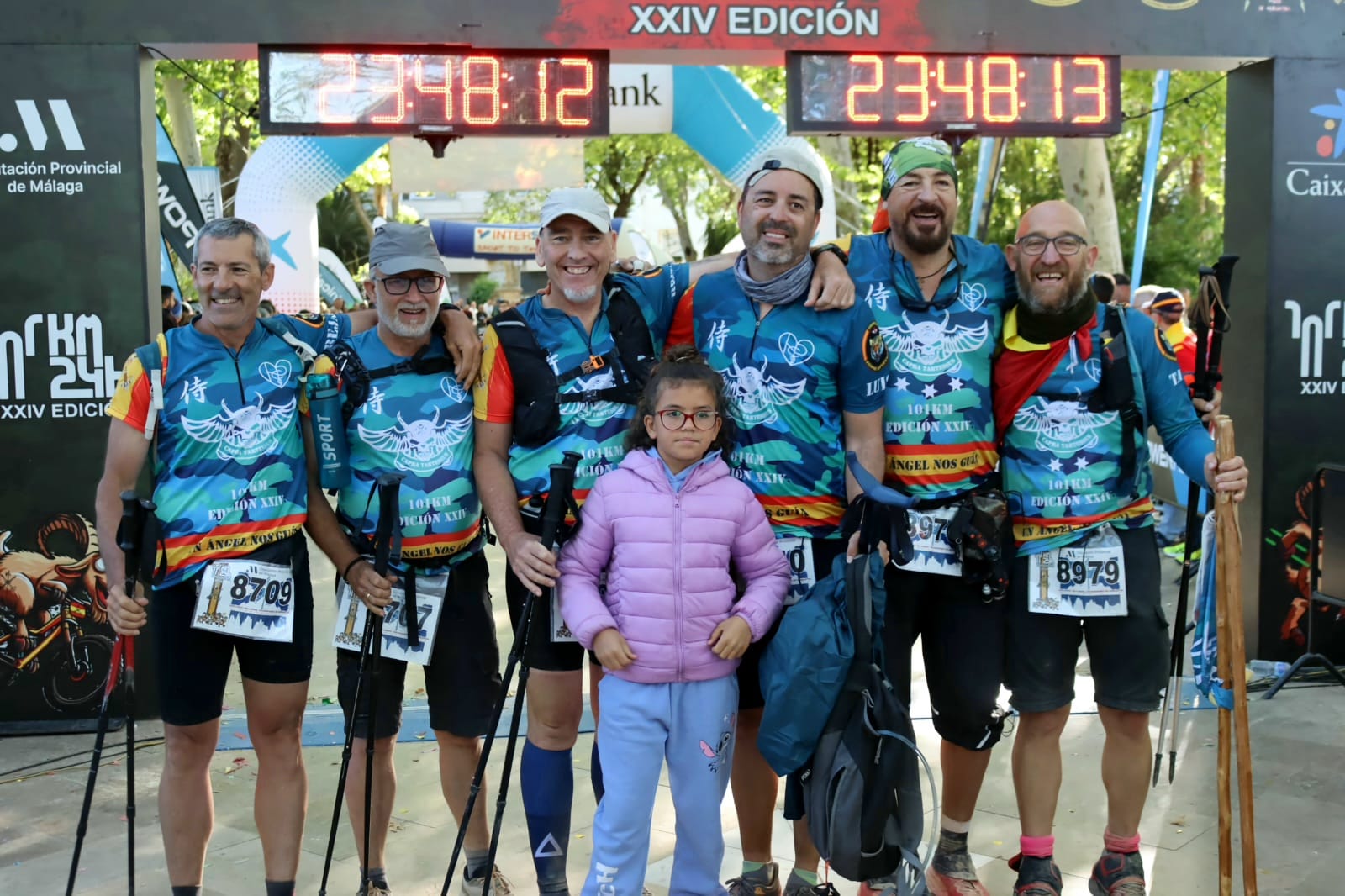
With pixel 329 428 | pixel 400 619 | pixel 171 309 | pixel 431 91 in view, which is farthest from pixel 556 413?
pixel 171 309

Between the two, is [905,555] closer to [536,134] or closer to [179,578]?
[179,578]

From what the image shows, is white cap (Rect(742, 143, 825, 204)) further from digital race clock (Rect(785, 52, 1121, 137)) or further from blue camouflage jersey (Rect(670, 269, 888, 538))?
digital race clock (Rect(785, 52, 1121, 137))

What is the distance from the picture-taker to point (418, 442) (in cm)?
369

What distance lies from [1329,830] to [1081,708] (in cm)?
150

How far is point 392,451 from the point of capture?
3682mm

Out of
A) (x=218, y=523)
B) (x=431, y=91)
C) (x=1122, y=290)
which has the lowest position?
(x=218, y=523)

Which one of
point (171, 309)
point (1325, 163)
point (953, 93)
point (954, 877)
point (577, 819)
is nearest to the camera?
point (954, 877)

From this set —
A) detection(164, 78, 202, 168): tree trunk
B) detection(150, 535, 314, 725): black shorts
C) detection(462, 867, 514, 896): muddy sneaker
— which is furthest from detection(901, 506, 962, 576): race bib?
detection(164, 78, 202, 168): tree trunk

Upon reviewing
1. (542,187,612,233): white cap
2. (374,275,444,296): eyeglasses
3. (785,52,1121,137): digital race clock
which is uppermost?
(785,52,1121,137): digital race clock

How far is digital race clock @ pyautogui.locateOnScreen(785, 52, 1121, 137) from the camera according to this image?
19.9ft

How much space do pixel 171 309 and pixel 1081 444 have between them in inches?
319

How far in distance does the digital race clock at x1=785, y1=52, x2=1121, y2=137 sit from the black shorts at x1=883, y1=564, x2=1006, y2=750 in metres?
2.93

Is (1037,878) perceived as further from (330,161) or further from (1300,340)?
(330,161)

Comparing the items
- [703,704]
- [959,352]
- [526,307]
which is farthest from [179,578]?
[959,352]
